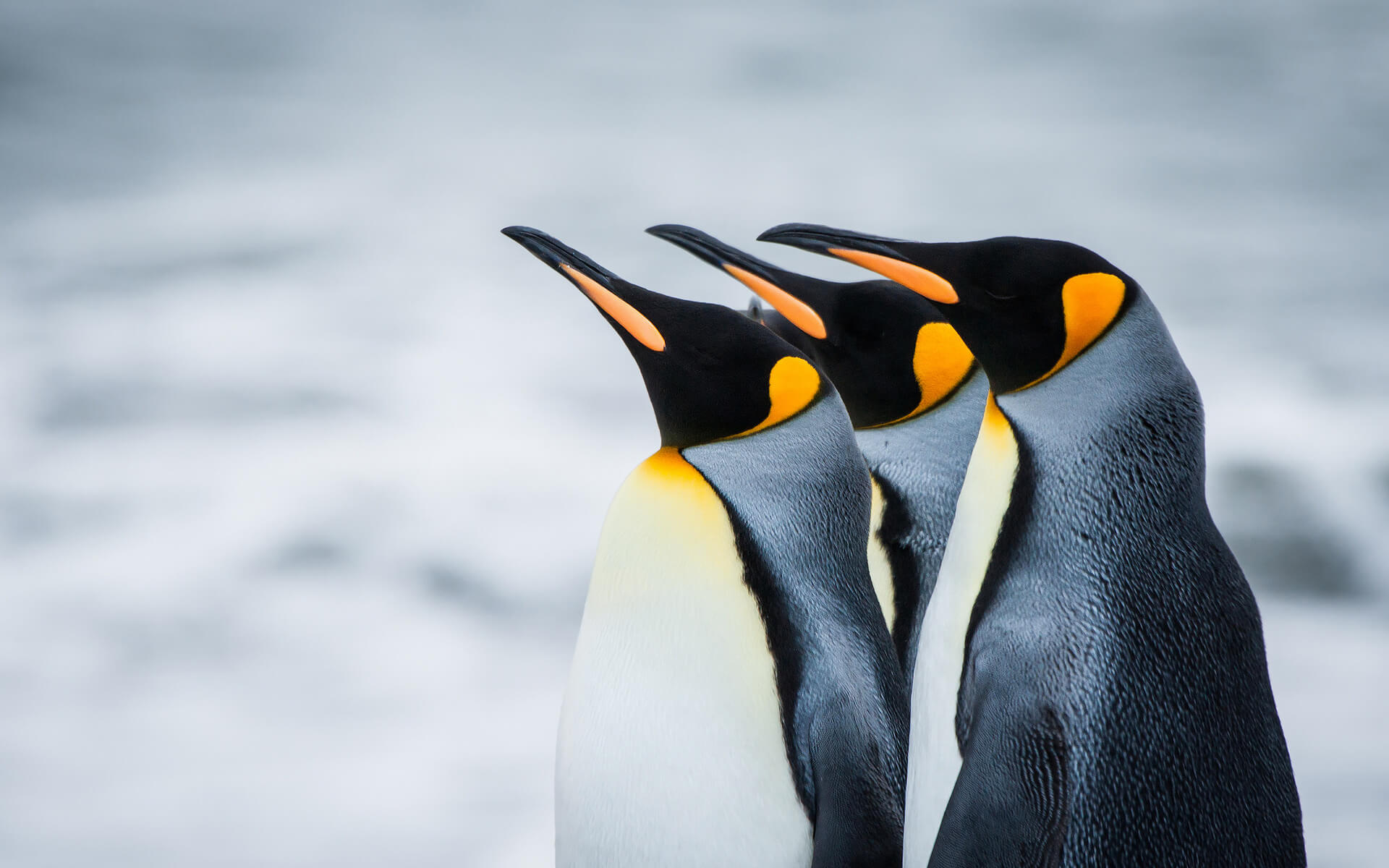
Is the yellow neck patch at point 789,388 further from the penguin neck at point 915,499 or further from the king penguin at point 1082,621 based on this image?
the penguin neck at point 915,499

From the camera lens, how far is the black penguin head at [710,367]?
0.96 m

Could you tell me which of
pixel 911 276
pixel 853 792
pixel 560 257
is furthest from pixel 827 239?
pixel 853 792

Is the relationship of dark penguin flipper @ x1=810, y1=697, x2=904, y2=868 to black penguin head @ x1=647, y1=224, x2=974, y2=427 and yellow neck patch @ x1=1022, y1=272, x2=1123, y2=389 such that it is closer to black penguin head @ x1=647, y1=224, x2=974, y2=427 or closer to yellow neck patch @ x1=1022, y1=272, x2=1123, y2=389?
yellow neck patch @ x1=1022, y1=272, x2=1123, y2=389

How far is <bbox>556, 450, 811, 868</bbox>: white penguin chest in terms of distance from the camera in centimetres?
91

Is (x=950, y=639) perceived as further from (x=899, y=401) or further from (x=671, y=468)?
(x=899, y=401)

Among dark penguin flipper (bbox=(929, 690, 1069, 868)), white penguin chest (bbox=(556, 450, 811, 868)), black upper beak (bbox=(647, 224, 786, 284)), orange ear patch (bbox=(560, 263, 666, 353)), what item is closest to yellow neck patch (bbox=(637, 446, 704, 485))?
white penguin chest (bbox=(556, 450, 811, 868))

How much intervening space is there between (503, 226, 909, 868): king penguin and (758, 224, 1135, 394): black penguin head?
0.50ft

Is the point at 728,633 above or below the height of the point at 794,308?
Result: below

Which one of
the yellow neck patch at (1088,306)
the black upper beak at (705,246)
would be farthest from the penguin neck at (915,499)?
the yellow neck patch at (1088,306)

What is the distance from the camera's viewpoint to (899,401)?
1.27m

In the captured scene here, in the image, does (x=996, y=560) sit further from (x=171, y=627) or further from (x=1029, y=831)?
(x=171, y=627)

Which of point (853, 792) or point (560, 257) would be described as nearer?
point (853, 792)

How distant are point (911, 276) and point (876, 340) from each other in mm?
347

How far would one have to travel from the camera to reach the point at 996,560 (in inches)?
33.1
